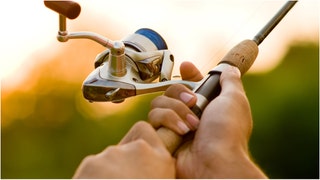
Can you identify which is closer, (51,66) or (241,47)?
(241,47)

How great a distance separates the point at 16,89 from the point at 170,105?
72.9 feet

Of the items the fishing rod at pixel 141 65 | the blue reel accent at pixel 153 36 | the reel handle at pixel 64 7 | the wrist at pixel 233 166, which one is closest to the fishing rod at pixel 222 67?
the fishing rod at pixel 141 65

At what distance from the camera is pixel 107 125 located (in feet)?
84.2

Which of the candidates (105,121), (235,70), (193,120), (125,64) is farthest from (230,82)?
(105,121)

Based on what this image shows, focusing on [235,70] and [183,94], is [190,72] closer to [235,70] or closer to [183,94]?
[235,70]

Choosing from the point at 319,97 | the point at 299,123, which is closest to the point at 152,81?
the point at 319,97

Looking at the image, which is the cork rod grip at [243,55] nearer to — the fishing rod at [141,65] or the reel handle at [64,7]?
the fishing rod at [141,65]

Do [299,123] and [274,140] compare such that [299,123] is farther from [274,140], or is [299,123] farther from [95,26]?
[95,26]

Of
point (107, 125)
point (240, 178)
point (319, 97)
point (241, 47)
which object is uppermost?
point (241, 47)

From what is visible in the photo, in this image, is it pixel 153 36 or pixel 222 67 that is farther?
pixel 153 36

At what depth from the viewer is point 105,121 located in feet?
84.5

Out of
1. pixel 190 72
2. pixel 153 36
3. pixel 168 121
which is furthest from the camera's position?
pixel 190 72

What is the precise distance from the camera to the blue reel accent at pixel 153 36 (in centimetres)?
294

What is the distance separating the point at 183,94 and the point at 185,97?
13 mm
